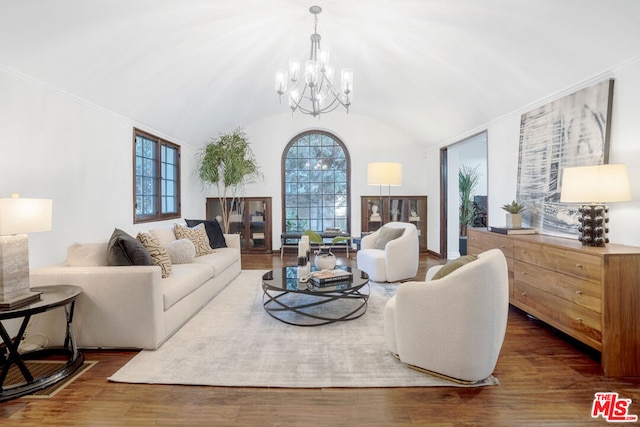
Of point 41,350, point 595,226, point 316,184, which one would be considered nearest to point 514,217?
point 595,226

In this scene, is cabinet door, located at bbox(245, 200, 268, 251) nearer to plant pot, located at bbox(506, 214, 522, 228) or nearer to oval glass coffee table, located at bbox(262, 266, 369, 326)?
oval glass coffee table, located at bbox(262, 266, 369, 326)

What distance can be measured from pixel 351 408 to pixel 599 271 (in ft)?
5.95

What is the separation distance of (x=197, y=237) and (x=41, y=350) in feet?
6.89

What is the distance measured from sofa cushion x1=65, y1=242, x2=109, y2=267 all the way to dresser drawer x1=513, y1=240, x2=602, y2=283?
142 inches

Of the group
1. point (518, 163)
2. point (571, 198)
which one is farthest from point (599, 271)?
point (518, 163)

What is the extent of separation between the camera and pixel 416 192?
735 centimetres

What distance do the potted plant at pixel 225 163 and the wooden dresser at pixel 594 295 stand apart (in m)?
5.02

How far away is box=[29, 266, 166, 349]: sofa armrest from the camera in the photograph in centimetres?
257

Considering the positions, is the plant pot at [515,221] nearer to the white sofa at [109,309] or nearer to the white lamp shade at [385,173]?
the white lamp shade at [385,173]

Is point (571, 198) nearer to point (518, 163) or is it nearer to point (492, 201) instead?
point (518, 163)

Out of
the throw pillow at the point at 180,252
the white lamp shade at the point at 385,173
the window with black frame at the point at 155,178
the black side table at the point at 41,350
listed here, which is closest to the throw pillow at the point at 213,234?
the window with black frame at the point at 155,178

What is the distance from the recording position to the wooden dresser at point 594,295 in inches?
86.5

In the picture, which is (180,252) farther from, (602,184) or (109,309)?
(602,184)

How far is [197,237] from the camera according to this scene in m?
4.48
